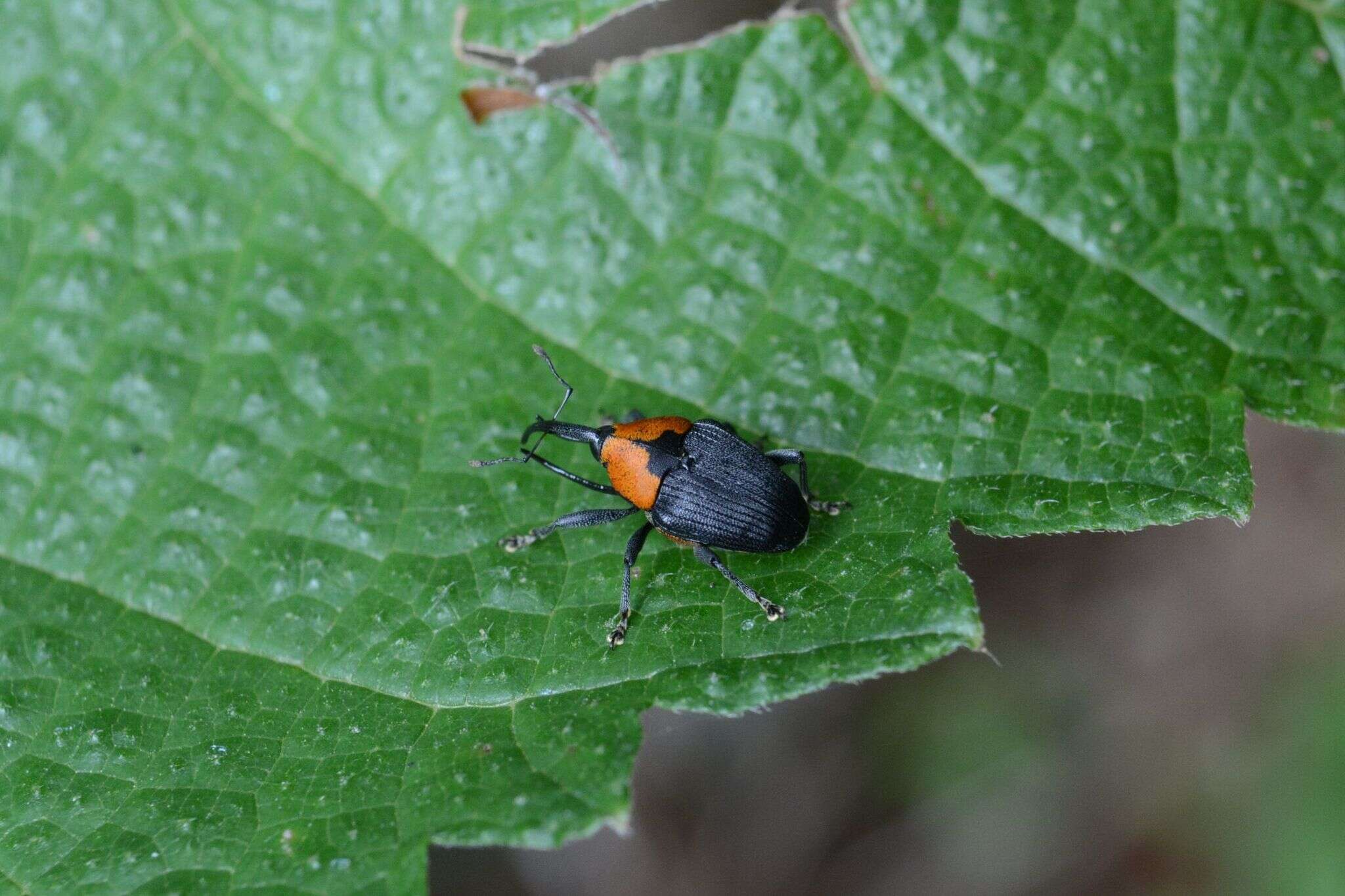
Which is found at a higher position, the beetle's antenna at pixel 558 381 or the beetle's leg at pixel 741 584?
the beetle's antenna at pixel 558 381

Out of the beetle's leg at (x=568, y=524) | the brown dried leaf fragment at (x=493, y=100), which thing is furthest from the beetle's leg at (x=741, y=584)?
the brown dried leaf fragment at (x=493, y=100)

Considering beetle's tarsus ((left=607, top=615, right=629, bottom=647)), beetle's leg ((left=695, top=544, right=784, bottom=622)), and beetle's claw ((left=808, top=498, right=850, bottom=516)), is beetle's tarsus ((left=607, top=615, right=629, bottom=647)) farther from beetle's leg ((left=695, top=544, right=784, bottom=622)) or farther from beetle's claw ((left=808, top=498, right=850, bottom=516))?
beetle's claw ((left=808, top=498, right=850, bottom=516))

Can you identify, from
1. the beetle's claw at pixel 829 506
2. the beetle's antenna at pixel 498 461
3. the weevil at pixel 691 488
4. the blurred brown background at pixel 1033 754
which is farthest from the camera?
the blurred brown background at pixel 1033 754

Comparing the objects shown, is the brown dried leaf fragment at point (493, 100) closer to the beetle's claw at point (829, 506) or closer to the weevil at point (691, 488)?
the weevil at point (691, 488)

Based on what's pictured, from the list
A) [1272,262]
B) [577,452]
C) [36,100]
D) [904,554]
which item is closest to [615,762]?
[904,554]

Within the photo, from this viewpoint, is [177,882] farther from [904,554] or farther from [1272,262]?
[1272,262]

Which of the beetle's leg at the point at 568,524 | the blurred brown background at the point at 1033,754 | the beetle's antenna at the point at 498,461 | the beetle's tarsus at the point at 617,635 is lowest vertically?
the blurred brown background at the point at 1033,754
